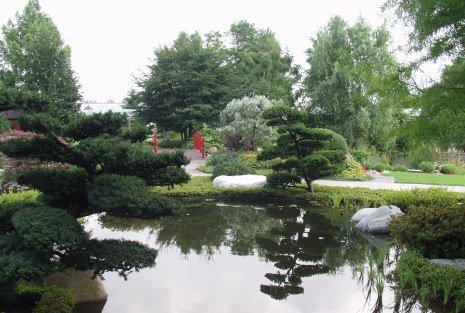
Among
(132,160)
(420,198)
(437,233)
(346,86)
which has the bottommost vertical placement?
(437,233)

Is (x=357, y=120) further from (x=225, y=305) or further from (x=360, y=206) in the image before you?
(x=225, y=305)

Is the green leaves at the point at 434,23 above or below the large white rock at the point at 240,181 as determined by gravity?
above

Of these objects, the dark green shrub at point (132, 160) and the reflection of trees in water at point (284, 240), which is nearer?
the dark green shrub at point (132, 160)

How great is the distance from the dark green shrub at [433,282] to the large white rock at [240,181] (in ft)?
23.5

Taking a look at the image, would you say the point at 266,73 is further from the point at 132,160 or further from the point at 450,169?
the point at 132,160

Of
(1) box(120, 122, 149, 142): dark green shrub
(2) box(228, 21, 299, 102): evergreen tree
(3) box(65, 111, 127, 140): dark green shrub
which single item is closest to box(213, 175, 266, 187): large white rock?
(1) box(120, 122, 149, 142): dark green shrub

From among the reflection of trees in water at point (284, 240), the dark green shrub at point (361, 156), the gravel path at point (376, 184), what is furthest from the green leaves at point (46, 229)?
the dark green shrub at point (361, 156)

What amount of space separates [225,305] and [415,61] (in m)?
3.84

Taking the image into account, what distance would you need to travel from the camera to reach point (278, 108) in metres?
10.6

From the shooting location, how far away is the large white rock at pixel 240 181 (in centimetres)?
1229

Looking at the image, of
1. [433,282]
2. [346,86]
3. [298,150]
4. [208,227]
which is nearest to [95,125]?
[433,282]

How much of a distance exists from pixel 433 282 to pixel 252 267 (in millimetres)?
2328

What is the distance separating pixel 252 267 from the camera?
20.1 feet

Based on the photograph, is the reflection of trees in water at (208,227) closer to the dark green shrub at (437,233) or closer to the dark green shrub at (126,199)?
the dark green shrub at (126,199)
